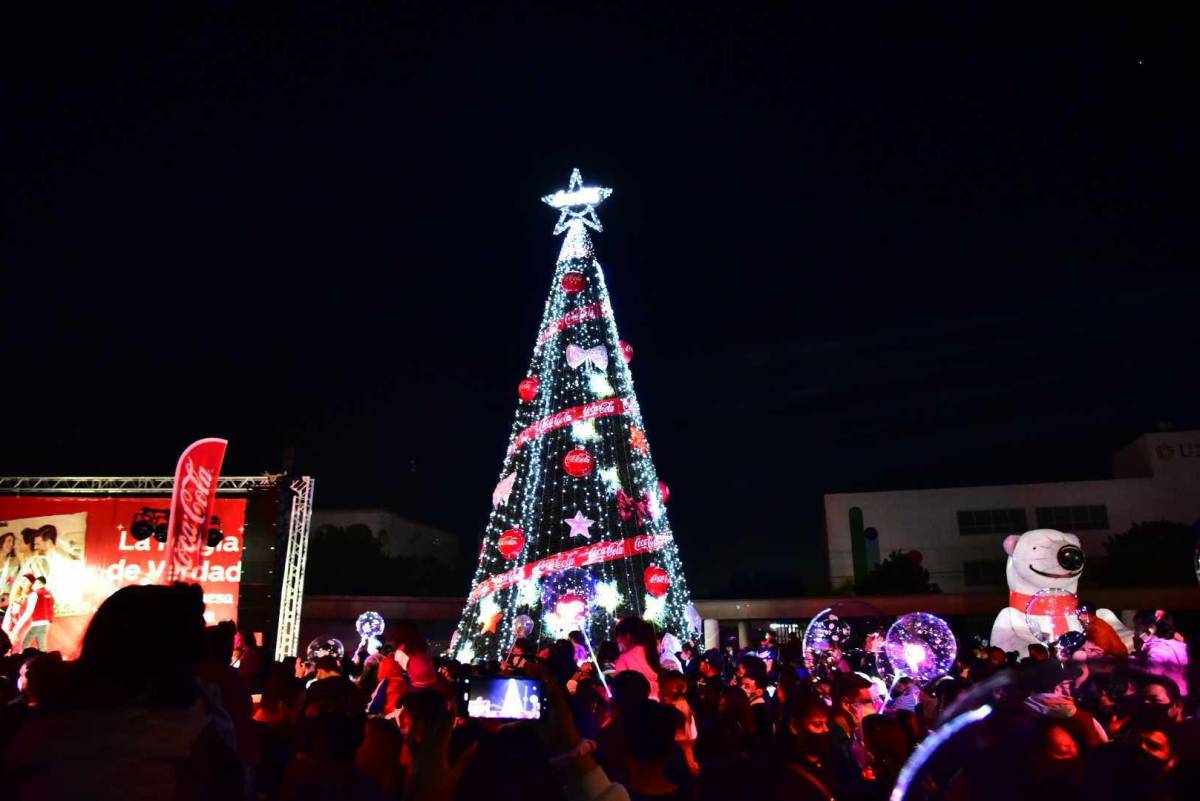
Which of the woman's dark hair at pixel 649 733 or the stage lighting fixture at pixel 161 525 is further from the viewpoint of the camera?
the stage lighting fixture at pixel 161 525

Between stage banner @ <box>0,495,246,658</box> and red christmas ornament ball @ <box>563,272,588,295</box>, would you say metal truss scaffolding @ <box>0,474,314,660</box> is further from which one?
red christmas ornament ball @ <box>563,272,588,295</box>

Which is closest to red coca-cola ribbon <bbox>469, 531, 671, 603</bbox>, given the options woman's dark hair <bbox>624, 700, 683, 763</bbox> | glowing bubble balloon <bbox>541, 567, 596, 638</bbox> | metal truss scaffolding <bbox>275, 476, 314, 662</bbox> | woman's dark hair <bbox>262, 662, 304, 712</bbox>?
glowing bubble balloon <bbox>541, 567, 596, 638</bbox>

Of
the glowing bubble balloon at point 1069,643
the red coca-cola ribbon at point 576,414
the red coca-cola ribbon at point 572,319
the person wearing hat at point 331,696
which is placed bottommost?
the glowing bubble balloon at point 1069,643

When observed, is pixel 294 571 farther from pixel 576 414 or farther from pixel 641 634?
pixel 641 634

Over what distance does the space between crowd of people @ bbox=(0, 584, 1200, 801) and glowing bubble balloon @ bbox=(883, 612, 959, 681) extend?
511cm

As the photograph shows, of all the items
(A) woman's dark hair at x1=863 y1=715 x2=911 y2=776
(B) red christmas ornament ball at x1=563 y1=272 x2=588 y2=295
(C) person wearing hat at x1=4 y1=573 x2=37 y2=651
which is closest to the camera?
(A) woman's dark hair at x1=863 y1=715 x2=911 y2=776

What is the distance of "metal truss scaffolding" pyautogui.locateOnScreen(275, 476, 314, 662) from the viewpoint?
1917 centimetres

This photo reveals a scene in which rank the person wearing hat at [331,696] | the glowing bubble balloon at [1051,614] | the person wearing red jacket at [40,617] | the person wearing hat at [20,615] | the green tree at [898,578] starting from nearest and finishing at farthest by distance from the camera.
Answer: the person wearing hat at [331,696]
the glowing bubble balloon at [1051,614]
the person wearing hat at [20,615]
the person wearing red jacket at [40,617]
the green tree at [898,578]

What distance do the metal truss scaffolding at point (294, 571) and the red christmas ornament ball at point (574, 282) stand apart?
7550 millimetres

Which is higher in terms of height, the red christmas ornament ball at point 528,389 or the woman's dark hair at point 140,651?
the red christmas ornament ball at point 528,389

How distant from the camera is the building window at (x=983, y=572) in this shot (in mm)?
38625

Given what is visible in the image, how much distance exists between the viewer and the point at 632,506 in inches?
756

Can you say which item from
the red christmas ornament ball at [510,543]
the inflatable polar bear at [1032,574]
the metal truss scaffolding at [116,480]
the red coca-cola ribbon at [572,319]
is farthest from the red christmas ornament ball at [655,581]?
the metal truss scaffolding at [116,480]

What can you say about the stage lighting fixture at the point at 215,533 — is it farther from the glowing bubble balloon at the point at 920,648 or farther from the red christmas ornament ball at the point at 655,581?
the glowing bubble balloon at the point at 920,648
